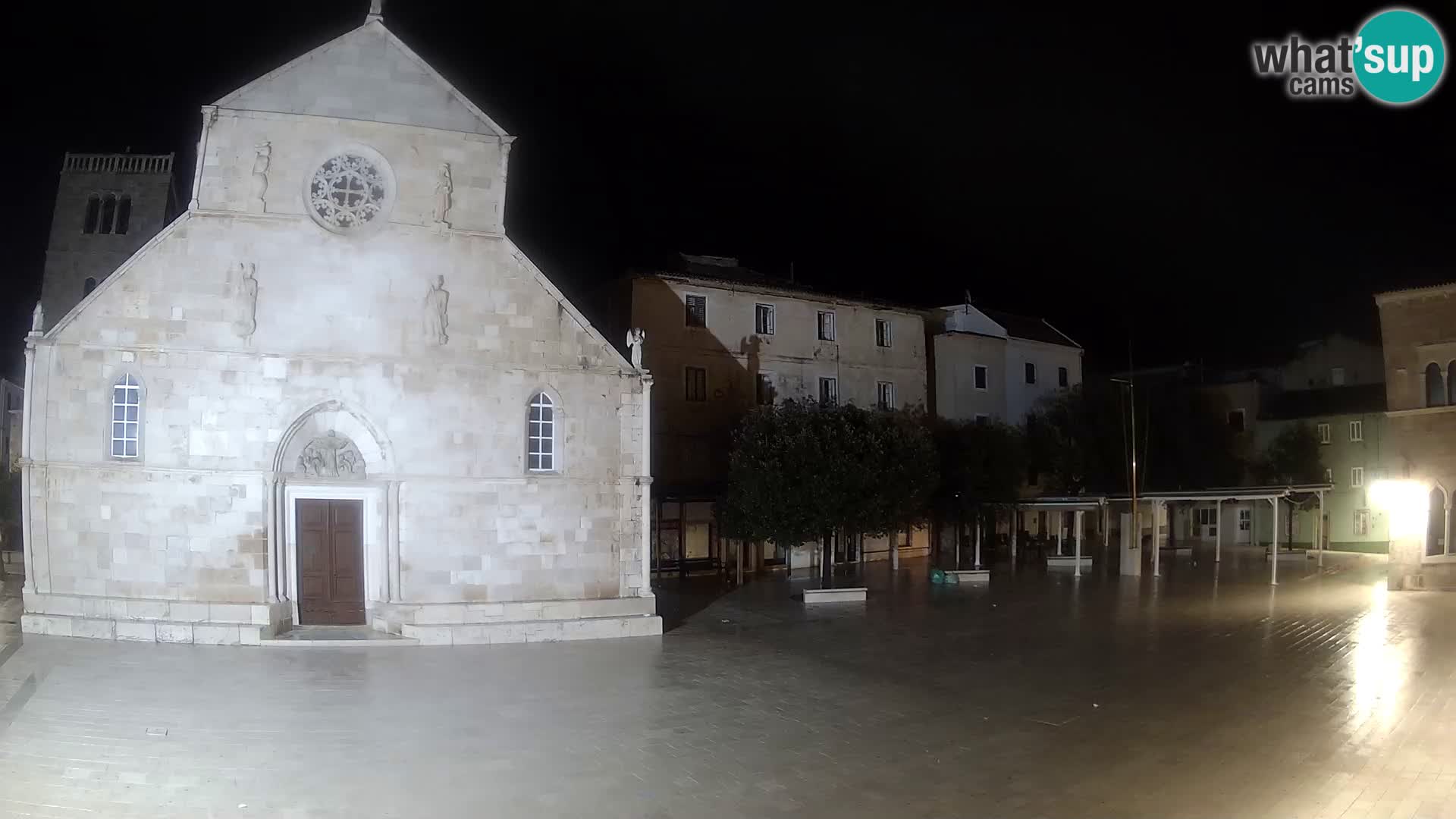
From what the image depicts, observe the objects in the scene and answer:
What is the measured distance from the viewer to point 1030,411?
154ft

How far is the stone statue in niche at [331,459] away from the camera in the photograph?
19.8 meters

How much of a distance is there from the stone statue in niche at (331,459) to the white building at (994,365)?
29518 mm

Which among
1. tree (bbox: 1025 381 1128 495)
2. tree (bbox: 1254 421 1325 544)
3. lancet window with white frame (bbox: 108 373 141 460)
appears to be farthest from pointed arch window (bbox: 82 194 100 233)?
tree (bbox: 1254 421 1325 544)

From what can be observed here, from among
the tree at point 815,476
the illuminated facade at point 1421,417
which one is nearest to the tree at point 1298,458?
the illuminated facade at point 1421,417

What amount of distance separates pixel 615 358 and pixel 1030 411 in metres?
30.9

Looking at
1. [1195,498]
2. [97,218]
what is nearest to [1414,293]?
[1195,498]

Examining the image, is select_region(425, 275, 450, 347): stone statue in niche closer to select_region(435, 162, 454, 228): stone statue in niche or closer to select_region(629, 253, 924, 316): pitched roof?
select_region(435, 162, 454, 228): stone statue in niche

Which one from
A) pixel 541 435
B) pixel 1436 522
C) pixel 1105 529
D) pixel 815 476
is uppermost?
pixel 541 435

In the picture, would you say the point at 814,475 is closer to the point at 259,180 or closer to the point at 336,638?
the point at 336,638

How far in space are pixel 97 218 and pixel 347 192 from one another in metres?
21.0

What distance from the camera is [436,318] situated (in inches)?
796

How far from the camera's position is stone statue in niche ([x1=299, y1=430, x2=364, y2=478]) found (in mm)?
19797

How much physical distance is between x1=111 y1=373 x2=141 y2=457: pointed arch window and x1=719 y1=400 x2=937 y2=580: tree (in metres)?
A: 15.0

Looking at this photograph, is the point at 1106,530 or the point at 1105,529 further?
the point at 1105,529
